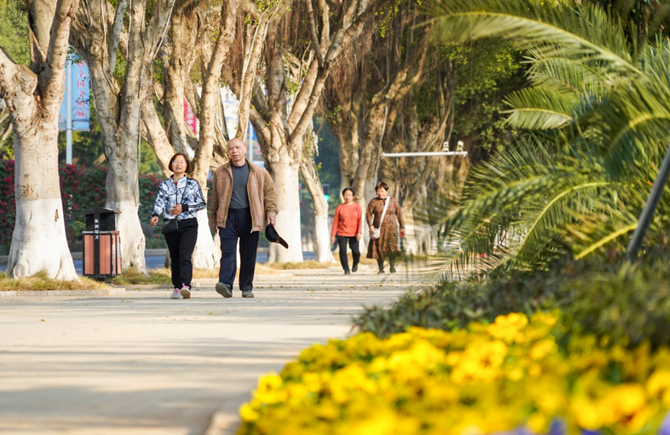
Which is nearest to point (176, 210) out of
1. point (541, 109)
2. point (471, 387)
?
point (541, 109)

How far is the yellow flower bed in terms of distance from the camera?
2521 millimetres

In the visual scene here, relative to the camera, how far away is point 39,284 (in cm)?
1322

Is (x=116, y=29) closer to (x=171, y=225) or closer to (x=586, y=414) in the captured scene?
(x=171, y=225)

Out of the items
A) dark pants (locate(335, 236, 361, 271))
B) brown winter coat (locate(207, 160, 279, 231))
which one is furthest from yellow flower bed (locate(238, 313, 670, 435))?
dark pants (locate(335, 236, 361, 271))

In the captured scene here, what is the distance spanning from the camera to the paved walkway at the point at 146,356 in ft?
15.0

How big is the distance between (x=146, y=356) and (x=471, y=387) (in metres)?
3.99

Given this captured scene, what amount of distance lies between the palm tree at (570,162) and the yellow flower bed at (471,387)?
251cm

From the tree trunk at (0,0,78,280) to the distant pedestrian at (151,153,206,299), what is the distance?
2.41 m

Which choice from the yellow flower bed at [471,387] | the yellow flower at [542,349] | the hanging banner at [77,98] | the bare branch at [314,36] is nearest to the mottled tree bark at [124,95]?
the bare branch at [314,36]

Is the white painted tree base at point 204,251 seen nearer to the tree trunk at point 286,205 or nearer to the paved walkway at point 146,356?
the tree trunk at point 286,205

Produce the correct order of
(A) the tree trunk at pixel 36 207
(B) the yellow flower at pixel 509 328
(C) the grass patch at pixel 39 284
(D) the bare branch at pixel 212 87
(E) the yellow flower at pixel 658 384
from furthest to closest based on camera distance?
1. (D) the bare branch at pixel 212 87
2. (A) the tree trunk at pixel 36 207
3. (C) the grass patch at pixel 39 284
4. (B) the yellow flower at pixel 509 328
5. (E) the yellow flower at pixel 658 384

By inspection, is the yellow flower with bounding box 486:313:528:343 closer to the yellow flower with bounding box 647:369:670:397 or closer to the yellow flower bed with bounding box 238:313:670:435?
the yellow flower bed with bounding box 238:313:670:435

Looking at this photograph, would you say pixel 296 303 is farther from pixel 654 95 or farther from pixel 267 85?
pixel 267 85

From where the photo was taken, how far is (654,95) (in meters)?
6.72
